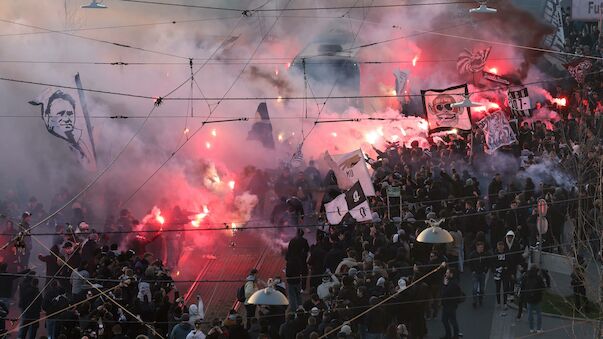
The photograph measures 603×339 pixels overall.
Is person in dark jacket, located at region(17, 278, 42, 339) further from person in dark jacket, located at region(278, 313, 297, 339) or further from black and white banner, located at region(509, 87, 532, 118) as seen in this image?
black and white banner, located at region(509, 87, 532, 118)

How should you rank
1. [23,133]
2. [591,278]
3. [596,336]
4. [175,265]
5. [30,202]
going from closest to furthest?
[596,336] < [591,278] < [175,265] < [30,202] < [23,133]

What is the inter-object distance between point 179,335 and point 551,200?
7949mm

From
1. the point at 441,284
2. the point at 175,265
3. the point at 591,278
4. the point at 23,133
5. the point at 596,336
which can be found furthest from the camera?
the point at 23,133

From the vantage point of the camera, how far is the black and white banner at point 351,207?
2005 centimetres

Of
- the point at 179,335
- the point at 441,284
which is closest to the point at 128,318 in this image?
the point at 179,335

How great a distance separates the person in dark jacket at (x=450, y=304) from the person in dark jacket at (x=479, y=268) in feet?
3.22

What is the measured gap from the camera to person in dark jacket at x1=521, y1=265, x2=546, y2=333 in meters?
18.5

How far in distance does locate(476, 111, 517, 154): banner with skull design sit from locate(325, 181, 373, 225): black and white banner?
5561 mm

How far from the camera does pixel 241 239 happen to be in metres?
24.8

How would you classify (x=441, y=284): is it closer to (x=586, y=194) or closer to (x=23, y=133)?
(x=586, y=194)

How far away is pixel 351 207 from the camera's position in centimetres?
2033

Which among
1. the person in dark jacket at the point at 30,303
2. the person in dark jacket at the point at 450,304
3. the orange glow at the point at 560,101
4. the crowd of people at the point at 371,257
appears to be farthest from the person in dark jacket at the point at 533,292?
the orange glow at the point at 560,101

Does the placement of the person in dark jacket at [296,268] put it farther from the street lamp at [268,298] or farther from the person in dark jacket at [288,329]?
the street lamp at [268,298]

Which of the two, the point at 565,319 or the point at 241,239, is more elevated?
the point at 241,239
